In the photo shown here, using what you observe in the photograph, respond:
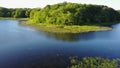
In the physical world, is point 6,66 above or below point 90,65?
below

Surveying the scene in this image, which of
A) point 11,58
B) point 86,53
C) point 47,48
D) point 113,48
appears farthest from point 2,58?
point 113,48

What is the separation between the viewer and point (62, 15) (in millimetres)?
71812

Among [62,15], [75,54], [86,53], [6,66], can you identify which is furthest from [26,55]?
[62,15]

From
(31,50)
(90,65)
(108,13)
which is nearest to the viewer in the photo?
(90,65)

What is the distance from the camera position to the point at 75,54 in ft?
93.1

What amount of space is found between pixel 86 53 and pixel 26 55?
9522 millimetres

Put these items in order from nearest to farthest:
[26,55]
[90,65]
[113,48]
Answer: [90,65] < [26,55] < [113,48]

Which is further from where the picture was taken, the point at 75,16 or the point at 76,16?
the point at 76,16

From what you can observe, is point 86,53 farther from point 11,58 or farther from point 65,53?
point 11,58

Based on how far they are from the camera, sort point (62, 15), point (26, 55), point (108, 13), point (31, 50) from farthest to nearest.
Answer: point (108, 13) → point (62, 15) → point (31, 50) → point (26, 55)

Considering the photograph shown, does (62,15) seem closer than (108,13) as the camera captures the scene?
Yes

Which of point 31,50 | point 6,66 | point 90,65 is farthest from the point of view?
point 31,50

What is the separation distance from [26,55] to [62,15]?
45.9m

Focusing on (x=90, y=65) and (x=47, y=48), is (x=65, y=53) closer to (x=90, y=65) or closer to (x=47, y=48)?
(x=47, y=48)
